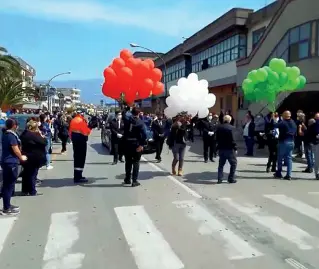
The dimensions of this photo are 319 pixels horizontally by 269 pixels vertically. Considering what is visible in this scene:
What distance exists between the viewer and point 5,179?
24.6 feet

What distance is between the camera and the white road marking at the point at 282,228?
5941mm

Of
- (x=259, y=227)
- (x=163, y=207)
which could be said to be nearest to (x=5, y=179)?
(x=163, y=207)

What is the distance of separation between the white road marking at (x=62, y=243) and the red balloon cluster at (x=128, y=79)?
4683 mm

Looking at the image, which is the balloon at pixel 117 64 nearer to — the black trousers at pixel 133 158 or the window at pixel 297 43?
the black trousers at pixel 133 158

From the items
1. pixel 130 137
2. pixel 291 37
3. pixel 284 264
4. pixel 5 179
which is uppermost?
pixel 291 37

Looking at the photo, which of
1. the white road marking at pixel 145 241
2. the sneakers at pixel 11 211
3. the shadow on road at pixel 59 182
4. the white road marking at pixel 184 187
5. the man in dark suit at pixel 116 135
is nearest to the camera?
the white road marking at pixel 145 241

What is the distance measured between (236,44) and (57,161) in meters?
24.2

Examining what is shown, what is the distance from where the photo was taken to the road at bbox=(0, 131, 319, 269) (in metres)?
5.23

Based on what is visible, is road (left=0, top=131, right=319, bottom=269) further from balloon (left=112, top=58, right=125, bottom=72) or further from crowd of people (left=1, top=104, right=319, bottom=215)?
balloon (left=112, top=58, right=125, bottom=72)

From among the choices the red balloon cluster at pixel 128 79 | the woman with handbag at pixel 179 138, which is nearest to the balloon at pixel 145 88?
the red balloon cluster at pixel 128 79

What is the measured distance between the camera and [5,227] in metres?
6.70

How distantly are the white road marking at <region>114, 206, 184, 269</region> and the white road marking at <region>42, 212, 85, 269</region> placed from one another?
0.72 meters

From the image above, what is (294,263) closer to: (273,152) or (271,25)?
(273,152)

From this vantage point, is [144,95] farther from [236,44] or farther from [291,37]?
[236,44]
